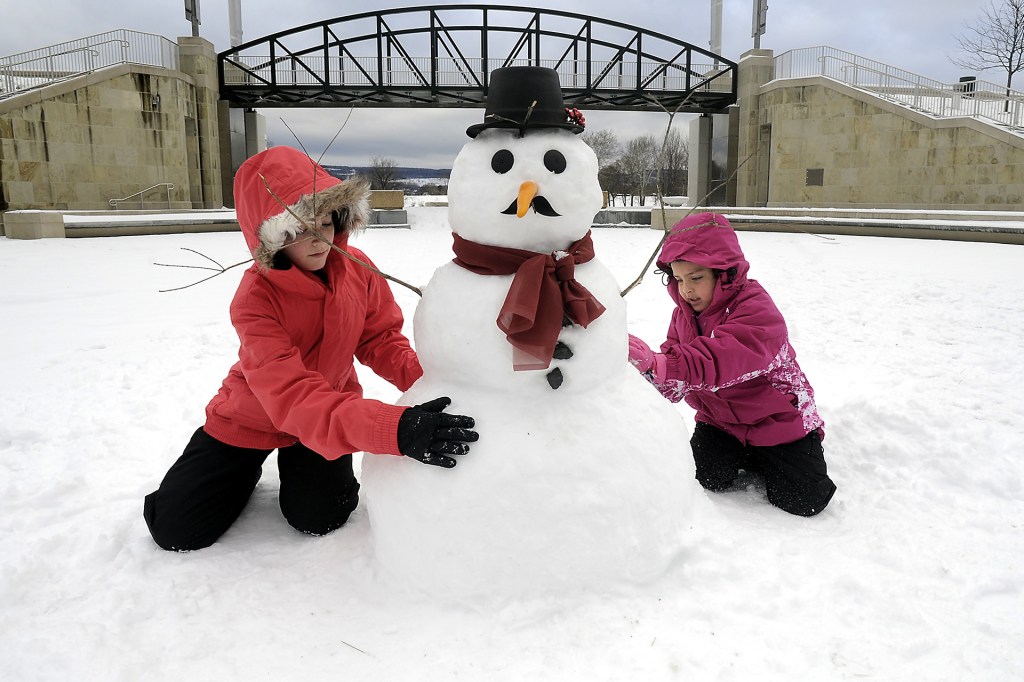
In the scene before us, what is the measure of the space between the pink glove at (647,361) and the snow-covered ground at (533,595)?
12.6 inches

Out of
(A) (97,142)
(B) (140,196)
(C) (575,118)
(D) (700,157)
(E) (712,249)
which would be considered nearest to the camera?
(C) (575,118)

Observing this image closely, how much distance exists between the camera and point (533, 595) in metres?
1.86

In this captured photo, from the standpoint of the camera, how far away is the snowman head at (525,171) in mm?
1830

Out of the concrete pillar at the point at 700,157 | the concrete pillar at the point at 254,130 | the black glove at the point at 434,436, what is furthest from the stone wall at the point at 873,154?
the black glove at the point at 434,436

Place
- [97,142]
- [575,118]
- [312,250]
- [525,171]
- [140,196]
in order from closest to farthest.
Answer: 1. [525,171]
2. [575,118]
3. [312,250]
4. [97,142]
5. [140,196]

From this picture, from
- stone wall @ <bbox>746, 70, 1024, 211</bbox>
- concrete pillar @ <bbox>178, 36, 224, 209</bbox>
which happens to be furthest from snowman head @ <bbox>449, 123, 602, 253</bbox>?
concrete pillar @ <bbox>178, 36, 224, 209</bbox>

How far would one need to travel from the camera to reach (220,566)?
2.21 m

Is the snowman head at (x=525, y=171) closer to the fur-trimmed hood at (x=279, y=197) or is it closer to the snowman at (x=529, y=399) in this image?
the snowman at (x=529, y=399)

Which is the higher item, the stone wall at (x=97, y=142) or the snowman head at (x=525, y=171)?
the stone wall at (x=97, y=142)

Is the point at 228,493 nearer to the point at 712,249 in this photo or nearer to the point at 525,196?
the point at 525,196

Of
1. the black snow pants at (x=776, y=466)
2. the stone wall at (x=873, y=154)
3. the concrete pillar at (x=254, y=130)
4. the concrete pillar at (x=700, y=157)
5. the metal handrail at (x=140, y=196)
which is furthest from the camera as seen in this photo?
the concrete pillar at (x=700, y=157)

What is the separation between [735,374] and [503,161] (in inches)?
48.9

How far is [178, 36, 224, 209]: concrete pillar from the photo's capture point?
20125 millimetres

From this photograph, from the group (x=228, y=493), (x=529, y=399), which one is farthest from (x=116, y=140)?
(x=529, y=399)
